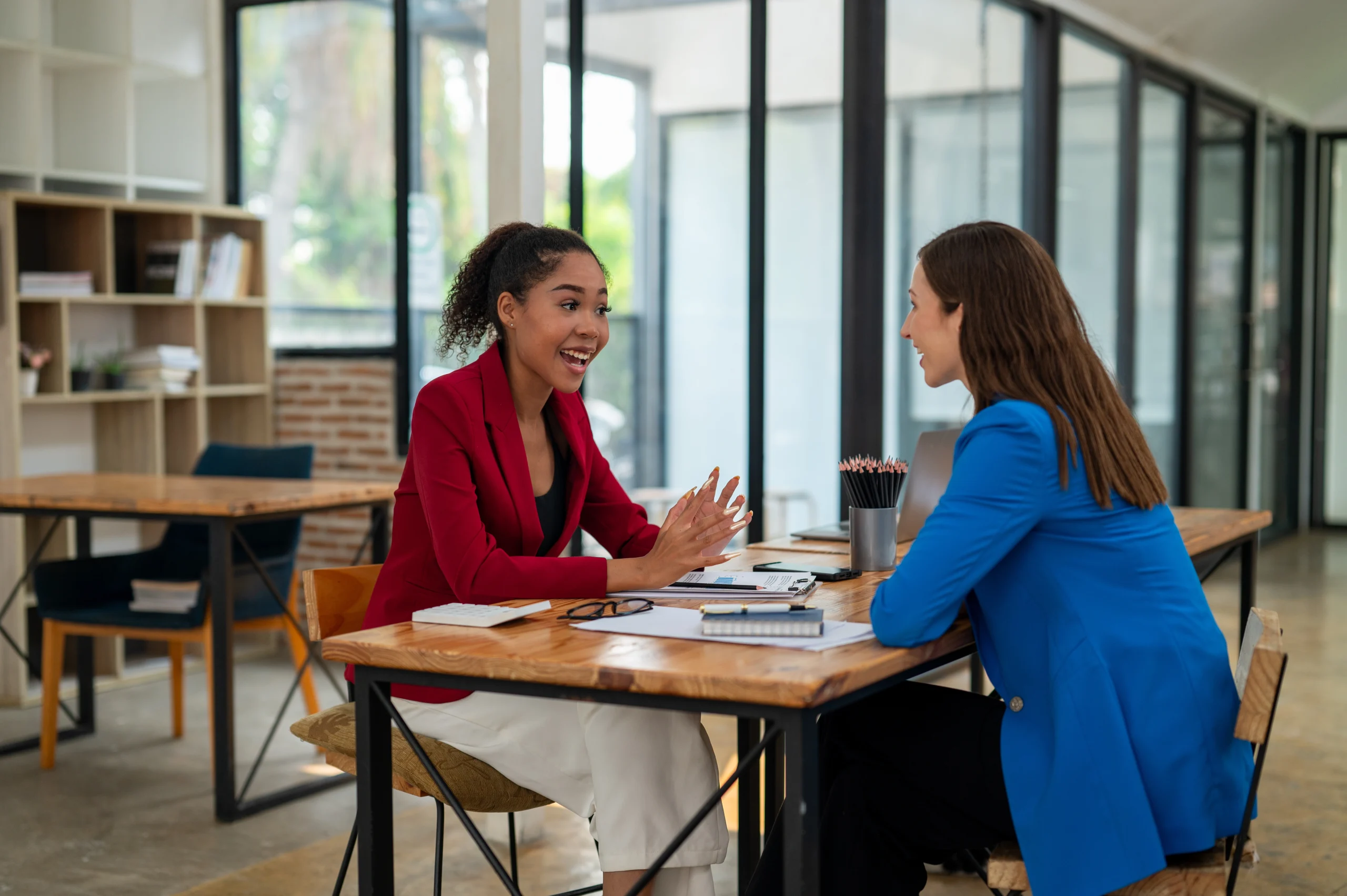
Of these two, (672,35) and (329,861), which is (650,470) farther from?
(329,861)

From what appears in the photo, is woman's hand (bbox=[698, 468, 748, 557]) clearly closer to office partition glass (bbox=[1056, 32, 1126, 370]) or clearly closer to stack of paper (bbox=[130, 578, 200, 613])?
stack of paper (bbox=[130, 578, 200, 613])

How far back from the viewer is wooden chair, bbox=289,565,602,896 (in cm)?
209

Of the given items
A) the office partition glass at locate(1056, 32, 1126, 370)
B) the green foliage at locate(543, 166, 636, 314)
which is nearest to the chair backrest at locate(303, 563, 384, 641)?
the green foliage at locate(543, 166, 636, 314)

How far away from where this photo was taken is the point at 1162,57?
661 centimetres

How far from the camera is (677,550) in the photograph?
2.08 metres

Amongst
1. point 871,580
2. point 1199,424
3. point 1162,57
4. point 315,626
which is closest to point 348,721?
point 315,626

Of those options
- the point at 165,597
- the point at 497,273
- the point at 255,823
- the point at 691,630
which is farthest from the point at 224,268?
the point at 691,630

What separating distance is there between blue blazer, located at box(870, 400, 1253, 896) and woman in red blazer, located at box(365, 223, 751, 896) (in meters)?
0.41

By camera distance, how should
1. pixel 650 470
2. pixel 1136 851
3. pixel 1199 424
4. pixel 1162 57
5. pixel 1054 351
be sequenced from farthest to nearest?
pixel 1199 424
pixel 1162 57
pixel 650 470
pixel 1054 351
pixel 1136 851

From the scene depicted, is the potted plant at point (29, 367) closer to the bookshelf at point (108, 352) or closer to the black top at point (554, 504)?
the bookshelf at point (108, 352)

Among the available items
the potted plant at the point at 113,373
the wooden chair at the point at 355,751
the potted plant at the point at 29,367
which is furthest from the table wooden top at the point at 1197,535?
the potted plant at the point at 113,373

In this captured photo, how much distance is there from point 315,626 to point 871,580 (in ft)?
2.98

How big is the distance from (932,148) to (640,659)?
366 cm

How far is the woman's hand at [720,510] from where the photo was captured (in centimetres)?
209
